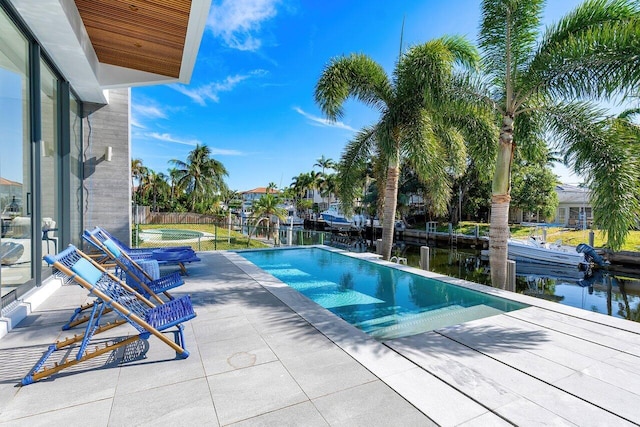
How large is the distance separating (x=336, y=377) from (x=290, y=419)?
673 millimetres

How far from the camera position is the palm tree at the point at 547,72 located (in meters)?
5.95

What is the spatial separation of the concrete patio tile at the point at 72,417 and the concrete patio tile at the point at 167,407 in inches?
2.7

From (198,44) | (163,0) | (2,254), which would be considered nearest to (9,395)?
(2,254)

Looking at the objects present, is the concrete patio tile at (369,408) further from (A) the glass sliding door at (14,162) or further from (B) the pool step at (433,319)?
(A) the glass sliding door at (14,162)

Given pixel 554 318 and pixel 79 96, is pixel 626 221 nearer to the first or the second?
pixel 554 318

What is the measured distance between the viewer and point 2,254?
3.87 meters

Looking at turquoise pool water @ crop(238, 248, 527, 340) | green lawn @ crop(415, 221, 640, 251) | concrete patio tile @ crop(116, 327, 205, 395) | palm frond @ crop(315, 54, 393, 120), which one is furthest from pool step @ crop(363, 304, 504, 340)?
green lawn @ crop(415, 221, 640, 251)

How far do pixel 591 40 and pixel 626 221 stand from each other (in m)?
3.69

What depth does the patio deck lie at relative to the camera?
2.30m

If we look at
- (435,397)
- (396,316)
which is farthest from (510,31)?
(435,397)

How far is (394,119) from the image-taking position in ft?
33.8

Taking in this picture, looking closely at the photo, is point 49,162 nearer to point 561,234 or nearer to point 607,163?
point 607,163

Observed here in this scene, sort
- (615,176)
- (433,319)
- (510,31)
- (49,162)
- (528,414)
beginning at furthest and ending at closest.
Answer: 1. (510,31)
2. (615,176)
3. (49,162)
4. (433,319)
5. (528,414)

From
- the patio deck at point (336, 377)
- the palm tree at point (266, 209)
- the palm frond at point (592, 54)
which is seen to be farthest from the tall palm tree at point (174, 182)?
the palm frond at point (592, 54)
